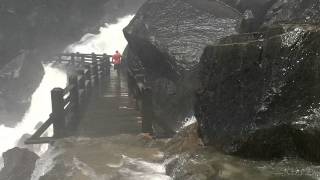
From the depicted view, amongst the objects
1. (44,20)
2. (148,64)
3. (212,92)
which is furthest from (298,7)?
(44,20)

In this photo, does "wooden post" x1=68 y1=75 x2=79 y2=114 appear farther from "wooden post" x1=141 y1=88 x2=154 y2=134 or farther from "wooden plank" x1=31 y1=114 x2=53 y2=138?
"wooden post" x1=141 y1=88 x2=154 y2=134

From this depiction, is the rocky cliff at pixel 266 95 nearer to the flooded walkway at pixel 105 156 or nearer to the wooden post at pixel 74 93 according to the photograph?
the flooded walkway at pixel 105 156

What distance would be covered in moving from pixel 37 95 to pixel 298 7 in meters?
28.6

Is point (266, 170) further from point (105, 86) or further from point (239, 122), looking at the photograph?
point (105, 86)

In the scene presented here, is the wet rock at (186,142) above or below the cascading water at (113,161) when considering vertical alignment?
above

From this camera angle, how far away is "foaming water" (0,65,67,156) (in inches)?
1197

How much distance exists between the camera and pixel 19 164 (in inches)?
532

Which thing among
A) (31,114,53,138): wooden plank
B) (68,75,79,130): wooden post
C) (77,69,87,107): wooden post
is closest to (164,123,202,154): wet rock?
(31,114,53,138): wooden plank

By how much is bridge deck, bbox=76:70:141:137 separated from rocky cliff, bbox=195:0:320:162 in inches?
199

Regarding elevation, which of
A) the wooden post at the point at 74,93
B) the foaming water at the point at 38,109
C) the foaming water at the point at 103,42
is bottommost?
the foaming water at the point at 38,109

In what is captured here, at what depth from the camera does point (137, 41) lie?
54.1ft

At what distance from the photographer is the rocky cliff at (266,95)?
5773 millimetres

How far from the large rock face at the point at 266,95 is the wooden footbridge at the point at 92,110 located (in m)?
4.62

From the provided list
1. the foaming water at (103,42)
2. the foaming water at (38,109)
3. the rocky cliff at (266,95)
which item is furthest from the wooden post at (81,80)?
the foaming water at (103,42)
